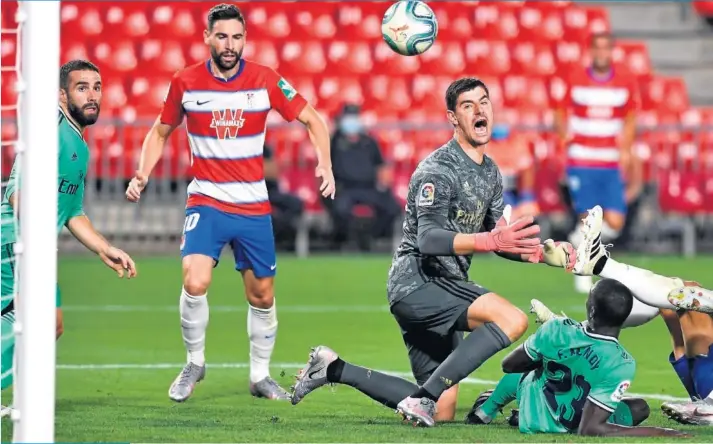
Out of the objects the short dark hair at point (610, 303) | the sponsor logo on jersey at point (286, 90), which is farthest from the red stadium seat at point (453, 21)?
the short dark hair at point (610, 303)

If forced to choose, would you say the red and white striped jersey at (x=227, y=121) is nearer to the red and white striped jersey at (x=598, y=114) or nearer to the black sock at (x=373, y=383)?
the black sock at (x=373, y=383)

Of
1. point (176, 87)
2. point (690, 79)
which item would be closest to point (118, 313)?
point (176, 87)

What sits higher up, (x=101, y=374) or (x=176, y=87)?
(x=176, y=87)

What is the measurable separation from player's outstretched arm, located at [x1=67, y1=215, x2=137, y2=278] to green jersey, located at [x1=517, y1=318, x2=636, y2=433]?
5.87 ft

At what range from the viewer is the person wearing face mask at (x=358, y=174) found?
1595 centimetres

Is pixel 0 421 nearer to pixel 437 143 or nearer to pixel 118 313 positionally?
pixel 118 313

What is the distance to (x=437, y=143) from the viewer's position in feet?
56.6

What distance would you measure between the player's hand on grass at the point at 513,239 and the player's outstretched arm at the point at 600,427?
2.40 ft

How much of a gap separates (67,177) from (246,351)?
10.6 ft

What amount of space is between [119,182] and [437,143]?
392 cm

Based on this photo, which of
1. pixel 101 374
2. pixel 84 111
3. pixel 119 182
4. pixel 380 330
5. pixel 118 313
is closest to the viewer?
pixel 84 111

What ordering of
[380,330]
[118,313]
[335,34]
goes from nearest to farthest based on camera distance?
[380,330]
[118,313]
[335,34]

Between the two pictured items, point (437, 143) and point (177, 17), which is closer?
point (437, 143)

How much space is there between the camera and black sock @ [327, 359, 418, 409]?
255 inches
